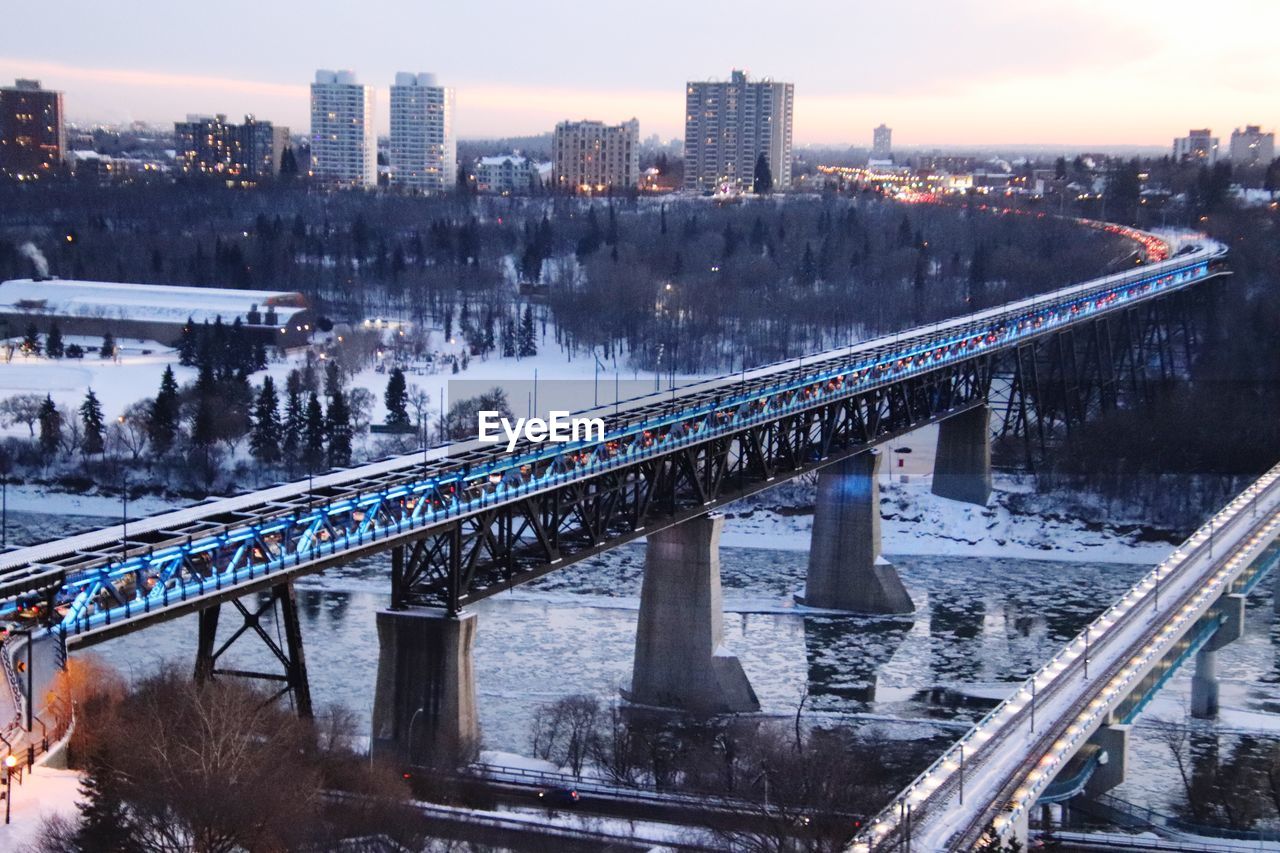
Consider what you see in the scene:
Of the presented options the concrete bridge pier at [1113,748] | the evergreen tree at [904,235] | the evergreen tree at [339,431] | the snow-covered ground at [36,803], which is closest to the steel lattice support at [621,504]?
the snow-covered ground at [36,803]

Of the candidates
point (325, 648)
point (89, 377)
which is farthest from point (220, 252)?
point (325, 648)

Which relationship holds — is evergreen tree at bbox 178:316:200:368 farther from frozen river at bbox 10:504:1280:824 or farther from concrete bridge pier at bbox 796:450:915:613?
concrete bridge pier at bbox 796:450:915:613

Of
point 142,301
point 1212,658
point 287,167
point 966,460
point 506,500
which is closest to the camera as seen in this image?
point 506,500

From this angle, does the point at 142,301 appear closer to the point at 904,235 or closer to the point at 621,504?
the point at 904,235

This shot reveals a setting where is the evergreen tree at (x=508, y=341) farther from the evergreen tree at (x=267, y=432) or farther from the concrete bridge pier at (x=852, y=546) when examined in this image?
the concrete bridge pier at (x=852, y=546)

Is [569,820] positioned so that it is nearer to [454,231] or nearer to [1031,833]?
[1031,833]

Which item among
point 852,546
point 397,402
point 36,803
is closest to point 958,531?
point 852,546

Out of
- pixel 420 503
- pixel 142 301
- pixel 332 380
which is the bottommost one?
pixel 332 380
